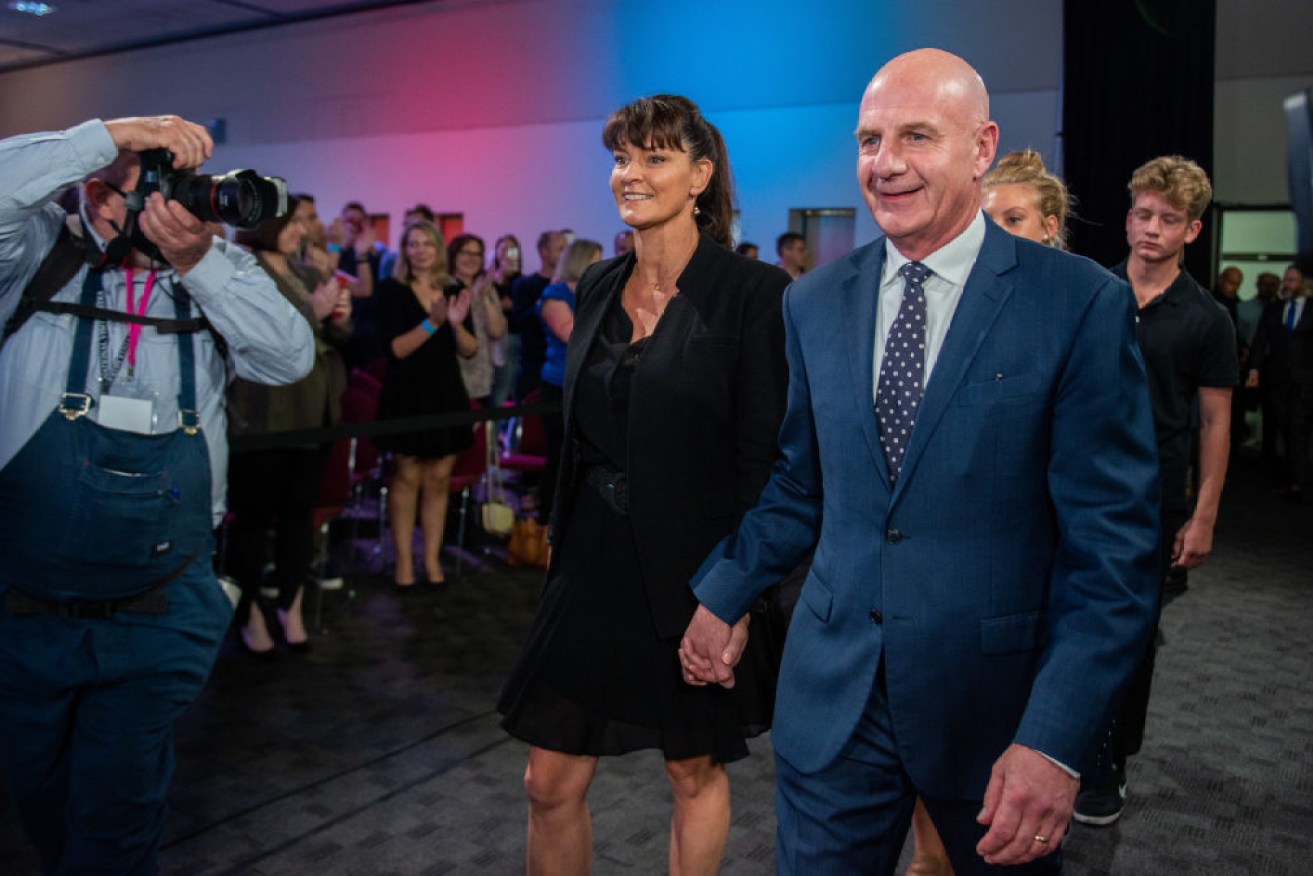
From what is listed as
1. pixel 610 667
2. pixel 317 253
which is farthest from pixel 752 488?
pixel 317 253

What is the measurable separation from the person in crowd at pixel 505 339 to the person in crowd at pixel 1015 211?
496cm

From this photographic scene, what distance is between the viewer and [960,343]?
156 centimetres

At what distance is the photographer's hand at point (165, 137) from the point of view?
78.7 inches

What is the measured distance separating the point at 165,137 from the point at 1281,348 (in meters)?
10.2

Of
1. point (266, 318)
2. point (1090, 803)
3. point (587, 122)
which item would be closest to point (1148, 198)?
point (1090, 803)

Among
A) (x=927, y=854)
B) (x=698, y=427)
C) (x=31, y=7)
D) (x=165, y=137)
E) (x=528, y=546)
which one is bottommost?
(x=927, y=854)

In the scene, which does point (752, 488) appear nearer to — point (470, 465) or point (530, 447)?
point (470, 465)

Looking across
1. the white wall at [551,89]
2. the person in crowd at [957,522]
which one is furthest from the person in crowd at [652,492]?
the white wall at [551,89]

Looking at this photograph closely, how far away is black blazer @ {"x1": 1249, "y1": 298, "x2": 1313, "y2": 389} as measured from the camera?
9.27m

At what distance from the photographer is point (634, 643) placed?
2281mm

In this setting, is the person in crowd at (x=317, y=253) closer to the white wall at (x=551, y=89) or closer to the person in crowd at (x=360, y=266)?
the person in crowd at (x=360, y=266)

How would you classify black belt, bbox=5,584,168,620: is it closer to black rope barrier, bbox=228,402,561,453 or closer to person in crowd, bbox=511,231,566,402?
black rope barrier, bbox=228,402,561,453

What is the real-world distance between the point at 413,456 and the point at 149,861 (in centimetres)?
341

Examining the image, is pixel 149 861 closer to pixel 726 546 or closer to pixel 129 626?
pixel 129 626
